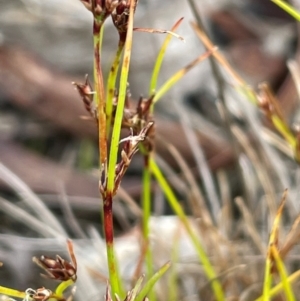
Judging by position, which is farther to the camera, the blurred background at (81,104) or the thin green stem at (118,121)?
the blurred background at (81,104)

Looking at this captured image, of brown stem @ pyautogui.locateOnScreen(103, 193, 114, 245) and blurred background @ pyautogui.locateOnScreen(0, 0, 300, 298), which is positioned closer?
brown stem @ pyautogui.locateOnScreen(103, 193, 114, 245)

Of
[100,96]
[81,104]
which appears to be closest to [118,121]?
[100,96]

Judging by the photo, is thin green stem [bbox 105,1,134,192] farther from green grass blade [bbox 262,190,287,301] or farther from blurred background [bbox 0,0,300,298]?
blurred background [bbox 0,0,300,298]

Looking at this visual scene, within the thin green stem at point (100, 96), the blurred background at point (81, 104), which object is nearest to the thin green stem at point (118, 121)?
the thin green stem at point (100, 96)

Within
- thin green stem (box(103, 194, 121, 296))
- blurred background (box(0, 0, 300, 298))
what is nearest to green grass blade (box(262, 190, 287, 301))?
thin green stem (box(103, 194, 121, 296))

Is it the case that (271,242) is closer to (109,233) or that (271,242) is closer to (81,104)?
(109,233)

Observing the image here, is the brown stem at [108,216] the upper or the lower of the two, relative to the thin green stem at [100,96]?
lower

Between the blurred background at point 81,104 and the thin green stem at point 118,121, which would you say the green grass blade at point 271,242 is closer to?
the thin green stem at point 118,121

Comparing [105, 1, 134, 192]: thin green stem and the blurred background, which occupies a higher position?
[105, 1, 134, 192]: thin green stem

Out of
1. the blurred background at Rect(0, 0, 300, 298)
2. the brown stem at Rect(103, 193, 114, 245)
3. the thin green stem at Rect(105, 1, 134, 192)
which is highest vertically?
the thin green stem at Rect(105, 1, 134, 192)

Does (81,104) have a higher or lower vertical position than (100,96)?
lower

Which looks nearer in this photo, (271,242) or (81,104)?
(271,242)

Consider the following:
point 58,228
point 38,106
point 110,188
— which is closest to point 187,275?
point 58,228

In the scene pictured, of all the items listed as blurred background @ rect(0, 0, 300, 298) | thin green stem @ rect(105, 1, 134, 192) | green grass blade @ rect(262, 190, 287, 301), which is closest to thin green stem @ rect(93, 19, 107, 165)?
thin green stem @ rect(105, 1, 134, 192)
